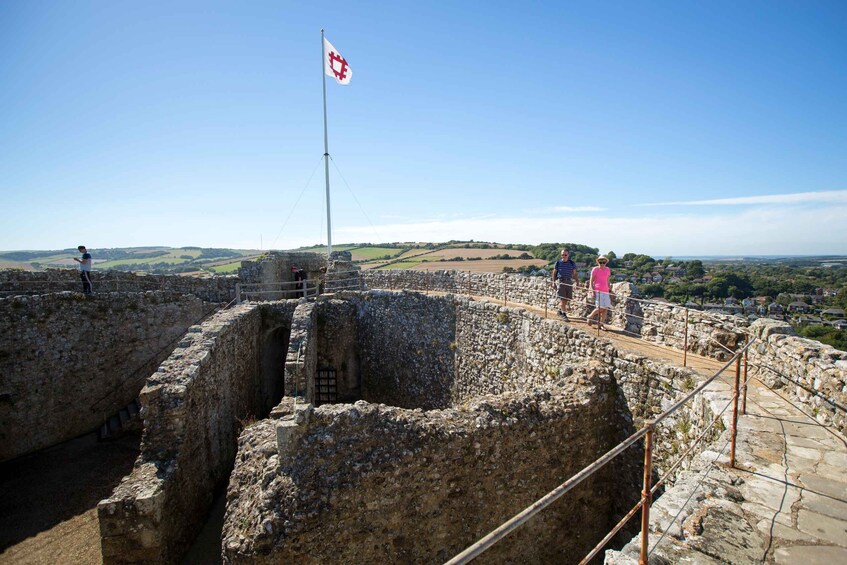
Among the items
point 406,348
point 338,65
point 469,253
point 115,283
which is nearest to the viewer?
point 406,348

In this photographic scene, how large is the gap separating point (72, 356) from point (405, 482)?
11253 millimetres

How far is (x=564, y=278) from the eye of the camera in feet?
38.0

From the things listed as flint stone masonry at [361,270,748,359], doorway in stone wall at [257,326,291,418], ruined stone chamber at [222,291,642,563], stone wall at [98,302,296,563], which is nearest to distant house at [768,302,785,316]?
flint stone masonry at [361,270,748,359]

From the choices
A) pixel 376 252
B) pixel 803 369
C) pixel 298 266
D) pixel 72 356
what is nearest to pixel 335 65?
pixel 298 266

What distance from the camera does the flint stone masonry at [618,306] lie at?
7.95 meters

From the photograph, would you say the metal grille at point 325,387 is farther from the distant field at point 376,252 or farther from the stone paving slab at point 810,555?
the distant field at point 376,252

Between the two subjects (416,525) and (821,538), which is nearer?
(821,538)

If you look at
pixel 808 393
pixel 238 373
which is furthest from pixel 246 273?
pixel 808 393

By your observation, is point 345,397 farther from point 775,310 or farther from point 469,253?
point 469,253

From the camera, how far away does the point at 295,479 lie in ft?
19.0

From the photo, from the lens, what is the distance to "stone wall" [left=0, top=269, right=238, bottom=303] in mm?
14086

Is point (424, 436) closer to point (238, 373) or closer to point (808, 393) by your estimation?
point (808, 393)

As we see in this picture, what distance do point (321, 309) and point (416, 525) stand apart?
10586 mm

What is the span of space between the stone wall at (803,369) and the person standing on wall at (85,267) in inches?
673
